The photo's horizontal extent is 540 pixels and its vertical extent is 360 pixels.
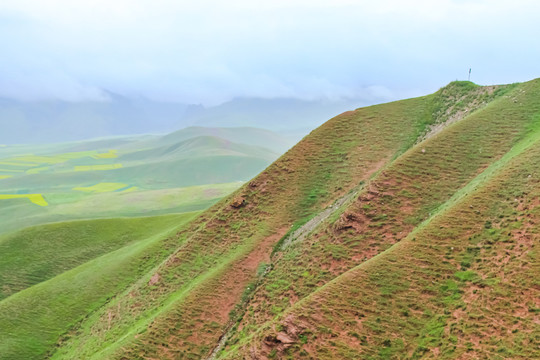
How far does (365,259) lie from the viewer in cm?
3072

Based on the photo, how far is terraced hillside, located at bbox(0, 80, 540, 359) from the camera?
23188 mm

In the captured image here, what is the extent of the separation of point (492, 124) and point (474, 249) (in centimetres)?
2168

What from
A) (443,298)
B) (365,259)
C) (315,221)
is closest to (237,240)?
(315,221)

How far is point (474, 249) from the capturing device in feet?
85.3

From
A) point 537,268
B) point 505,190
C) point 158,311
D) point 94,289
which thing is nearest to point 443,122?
point 505,190

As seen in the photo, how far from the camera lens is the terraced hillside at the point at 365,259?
23.2 m

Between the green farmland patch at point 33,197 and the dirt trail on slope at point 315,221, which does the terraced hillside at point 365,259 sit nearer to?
the dirt trail on slope at point 315,221

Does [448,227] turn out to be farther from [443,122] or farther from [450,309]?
[443,122]

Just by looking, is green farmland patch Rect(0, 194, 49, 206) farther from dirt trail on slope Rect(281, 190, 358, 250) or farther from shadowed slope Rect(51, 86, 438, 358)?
dirt trail on slope Rect(281, 190, 358, 250)

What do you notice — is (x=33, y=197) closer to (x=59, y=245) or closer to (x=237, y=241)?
(x=59, y=245)

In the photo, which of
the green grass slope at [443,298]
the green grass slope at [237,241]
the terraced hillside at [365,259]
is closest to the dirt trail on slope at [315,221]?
the terraced hillside at [365,259]

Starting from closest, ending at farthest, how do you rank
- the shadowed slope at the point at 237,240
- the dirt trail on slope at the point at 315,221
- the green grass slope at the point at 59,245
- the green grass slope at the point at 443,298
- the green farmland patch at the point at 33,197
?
the green grass slope at the point at 443,298 < the shadowed slope at the point at 237,240 < the dirt trail on slope at the point at 315,221 < the green grass slope at the point at 59,245 < the green farmland patch at the point at 33,197

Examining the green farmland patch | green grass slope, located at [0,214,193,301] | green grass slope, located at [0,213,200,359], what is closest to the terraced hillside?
green grass slope, located at [0,213,200,359]

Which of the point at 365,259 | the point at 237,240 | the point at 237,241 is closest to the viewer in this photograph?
the point at 365,259
